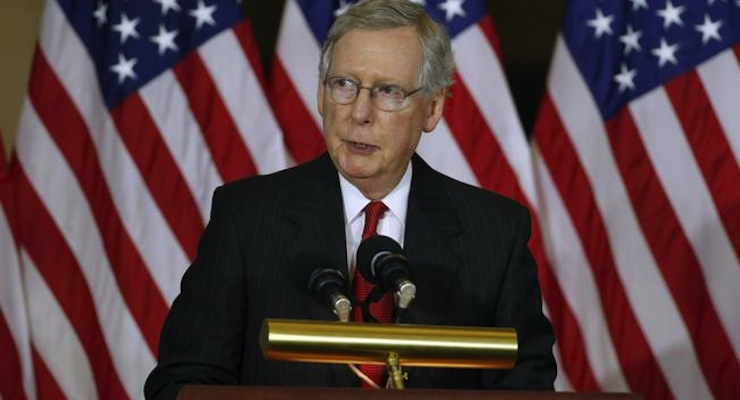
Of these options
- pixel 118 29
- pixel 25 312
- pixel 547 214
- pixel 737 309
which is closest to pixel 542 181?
pixel 547 214

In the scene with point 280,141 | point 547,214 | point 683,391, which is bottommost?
point 683,391

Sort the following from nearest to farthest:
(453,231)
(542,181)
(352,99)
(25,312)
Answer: (352,99) < (453,231) < (25,312) < (542,181)

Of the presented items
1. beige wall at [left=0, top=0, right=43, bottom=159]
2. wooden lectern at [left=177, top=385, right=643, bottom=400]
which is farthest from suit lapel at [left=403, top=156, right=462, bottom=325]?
beige wall at [left=0, top=0, right=43, bottom=159]

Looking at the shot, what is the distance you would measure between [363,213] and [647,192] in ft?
5.87

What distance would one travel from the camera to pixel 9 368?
3.64 metres

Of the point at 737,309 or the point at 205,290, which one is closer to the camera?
the point at 205,290

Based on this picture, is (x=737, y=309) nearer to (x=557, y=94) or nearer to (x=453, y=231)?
(x=557, y=94)

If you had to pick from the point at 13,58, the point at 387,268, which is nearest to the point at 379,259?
the point at 387,268

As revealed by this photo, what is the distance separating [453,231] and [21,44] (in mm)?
2294

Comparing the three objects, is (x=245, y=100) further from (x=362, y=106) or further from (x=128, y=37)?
(x=362, y=106)

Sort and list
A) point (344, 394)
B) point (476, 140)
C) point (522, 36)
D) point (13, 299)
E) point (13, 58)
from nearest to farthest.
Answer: point (344, 394) < point (13, 299) < point (476, 140) < point (13, 58) < point (522, 36)

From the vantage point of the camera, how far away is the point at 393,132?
217 centimetres

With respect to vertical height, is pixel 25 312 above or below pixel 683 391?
above

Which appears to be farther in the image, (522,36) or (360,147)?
(522,36)
